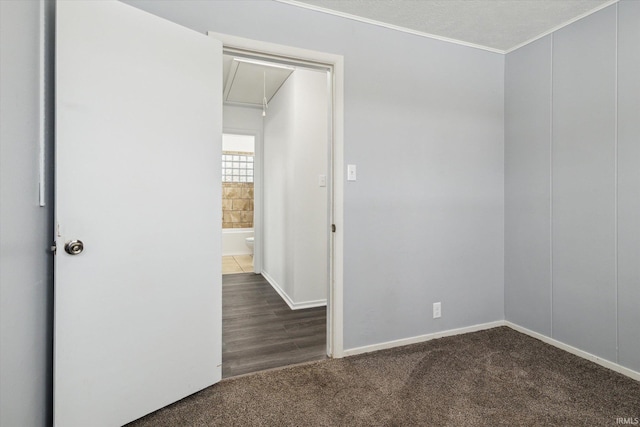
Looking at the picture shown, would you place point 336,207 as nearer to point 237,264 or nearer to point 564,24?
point 564,24

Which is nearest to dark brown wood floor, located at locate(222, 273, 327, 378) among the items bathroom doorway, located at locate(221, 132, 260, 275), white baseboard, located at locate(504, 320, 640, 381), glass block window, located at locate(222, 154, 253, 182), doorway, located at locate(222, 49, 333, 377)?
doorway, located at locate(222, 49, 333, 377)

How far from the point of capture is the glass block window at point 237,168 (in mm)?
7023

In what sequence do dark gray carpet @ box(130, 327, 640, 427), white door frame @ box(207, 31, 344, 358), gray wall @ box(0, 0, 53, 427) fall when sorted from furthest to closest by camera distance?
white door frame @ box(207, 31, 344, 358), dark gray carpet @ box(130, 327, 640, 427), gray wall @ box(0, 0, 53, 427)

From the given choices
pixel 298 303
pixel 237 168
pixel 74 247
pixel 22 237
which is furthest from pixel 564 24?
pixel 237 168

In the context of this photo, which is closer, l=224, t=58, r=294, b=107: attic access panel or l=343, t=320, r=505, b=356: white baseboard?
l=343, t=320, r=505, b=356: white baseboard

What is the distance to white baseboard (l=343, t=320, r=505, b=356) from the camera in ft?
8.04

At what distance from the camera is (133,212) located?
5.45 ft

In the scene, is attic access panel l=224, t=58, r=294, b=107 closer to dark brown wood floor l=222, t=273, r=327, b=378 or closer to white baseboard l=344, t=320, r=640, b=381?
dark brown wood floor l=222, t=273, r=327, b=378

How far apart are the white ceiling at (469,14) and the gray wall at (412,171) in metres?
0.09

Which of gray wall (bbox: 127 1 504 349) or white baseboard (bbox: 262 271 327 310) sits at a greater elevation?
gray wall (bbox: 127 1 504 349)

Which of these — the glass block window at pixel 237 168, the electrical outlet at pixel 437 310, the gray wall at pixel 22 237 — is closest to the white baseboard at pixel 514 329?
the electrical outlet at pixel 437 310

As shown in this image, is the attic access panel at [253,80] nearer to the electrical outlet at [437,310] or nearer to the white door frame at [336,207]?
the white door frame at [336,207]

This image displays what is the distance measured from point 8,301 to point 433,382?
2.20 m

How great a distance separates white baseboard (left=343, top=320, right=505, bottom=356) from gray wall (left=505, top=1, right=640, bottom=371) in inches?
10.5
